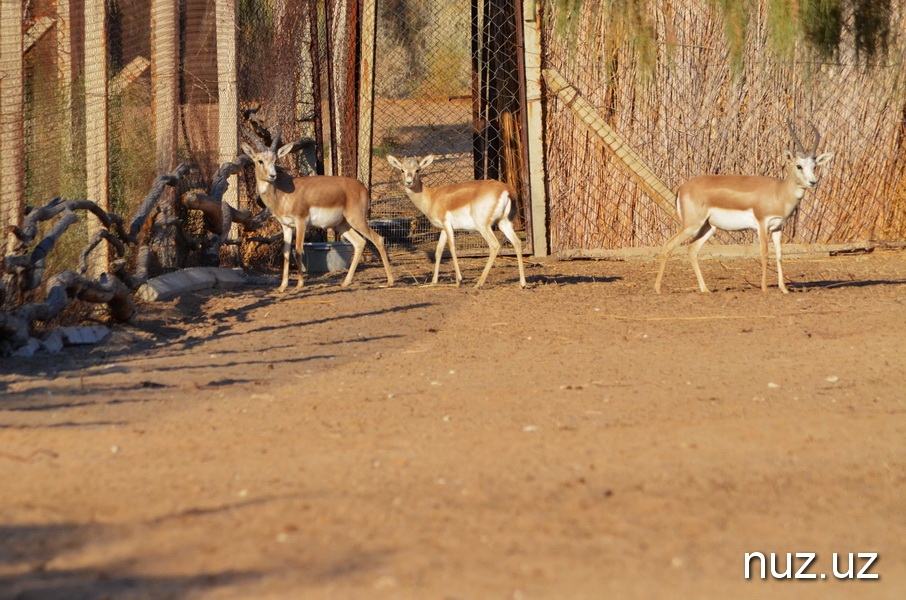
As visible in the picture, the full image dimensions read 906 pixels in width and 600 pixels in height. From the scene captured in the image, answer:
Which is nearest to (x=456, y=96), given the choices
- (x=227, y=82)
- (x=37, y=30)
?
(x=227, y=82)

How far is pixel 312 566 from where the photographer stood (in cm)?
345

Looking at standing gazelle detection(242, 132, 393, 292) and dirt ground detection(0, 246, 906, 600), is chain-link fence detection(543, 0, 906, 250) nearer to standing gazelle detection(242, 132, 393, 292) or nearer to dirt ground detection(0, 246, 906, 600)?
standing gazelle detection(242, 132, 393, 292)

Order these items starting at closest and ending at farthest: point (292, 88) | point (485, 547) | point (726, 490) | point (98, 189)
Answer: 1. point (485, 547)
2. point (726, 490)
3. point (98, 189)
4. point (292, 88)

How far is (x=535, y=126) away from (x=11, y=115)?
20.3 ft

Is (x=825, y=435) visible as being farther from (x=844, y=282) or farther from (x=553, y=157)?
(x=553, y=157)

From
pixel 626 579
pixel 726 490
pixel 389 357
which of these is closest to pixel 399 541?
pixel 626 579

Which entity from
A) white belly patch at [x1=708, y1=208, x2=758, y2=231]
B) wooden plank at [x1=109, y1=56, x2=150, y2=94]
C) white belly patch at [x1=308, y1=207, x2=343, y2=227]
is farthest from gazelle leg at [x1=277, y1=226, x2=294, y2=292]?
white belly patch at [x1=708, y1=208, x2=758, y2=231]

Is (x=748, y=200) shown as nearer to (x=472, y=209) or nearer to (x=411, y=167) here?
(x=472, y=209)

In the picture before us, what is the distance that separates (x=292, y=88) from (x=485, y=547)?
910 centimetres

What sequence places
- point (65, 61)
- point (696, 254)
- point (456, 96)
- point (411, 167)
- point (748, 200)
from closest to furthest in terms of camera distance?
point (65, 61), point (748, 200), point (696, 254), point (411, 167), point (456, 96)

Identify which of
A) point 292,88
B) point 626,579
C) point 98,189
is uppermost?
point 292,88

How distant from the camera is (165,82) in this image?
→ 9.59m

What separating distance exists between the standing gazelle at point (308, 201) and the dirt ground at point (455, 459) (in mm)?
2511

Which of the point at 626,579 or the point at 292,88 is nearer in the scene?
the point at 626,579
